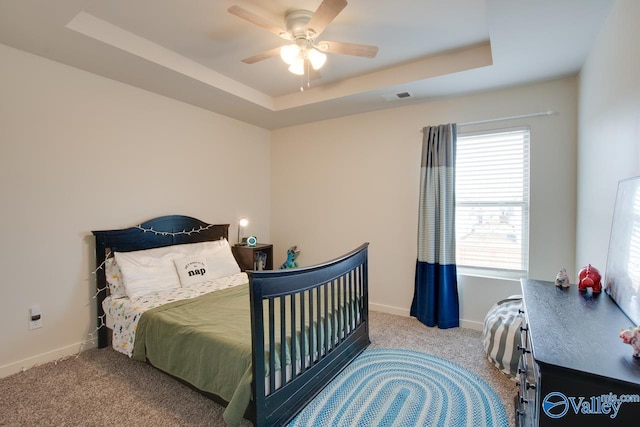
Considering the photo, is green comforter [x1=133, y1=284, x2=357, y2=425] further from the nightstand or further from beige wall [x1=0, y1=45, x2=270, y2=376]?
the nightstand

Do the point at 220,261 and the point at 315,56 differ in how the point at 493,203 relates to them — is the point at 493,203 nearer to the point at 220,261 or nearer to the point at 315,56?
the point at 315,56

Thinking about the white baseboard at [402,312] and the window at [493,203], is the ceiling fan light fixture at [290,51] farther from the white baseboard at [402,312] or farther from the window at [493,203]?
the white baseboard at [402,312]

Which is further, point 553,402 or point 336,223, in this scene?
point 336,223

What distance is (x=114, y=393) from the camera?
212cm

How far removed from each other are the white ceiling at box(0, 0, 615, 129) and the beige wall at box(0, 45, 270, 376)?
0.23m

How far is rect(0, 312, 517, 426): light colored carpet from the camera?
1865mm

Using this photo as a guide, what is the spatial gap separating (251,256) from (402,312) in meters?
1.93

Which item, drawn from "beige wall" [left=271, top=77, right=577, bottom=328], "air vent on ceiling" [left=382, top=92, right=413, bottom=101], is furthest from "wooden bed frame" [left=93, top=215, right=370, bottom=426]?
"air vent on ceiling" [left=382, top=92, right=413, bottom=101]

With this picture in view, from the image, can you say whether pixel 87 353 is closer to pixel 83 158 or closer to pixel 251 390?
pixel 83 158

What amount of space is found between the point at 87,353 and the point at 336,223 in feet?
9.34

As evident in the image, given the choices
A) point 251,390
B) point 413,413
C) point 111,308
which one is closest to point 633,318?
point 413,413

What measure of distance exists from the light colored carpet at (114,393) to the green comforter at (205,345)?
0.17m

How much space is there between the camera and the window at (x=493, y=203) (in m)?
3.03

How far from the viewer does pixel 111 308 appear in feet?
8.57
